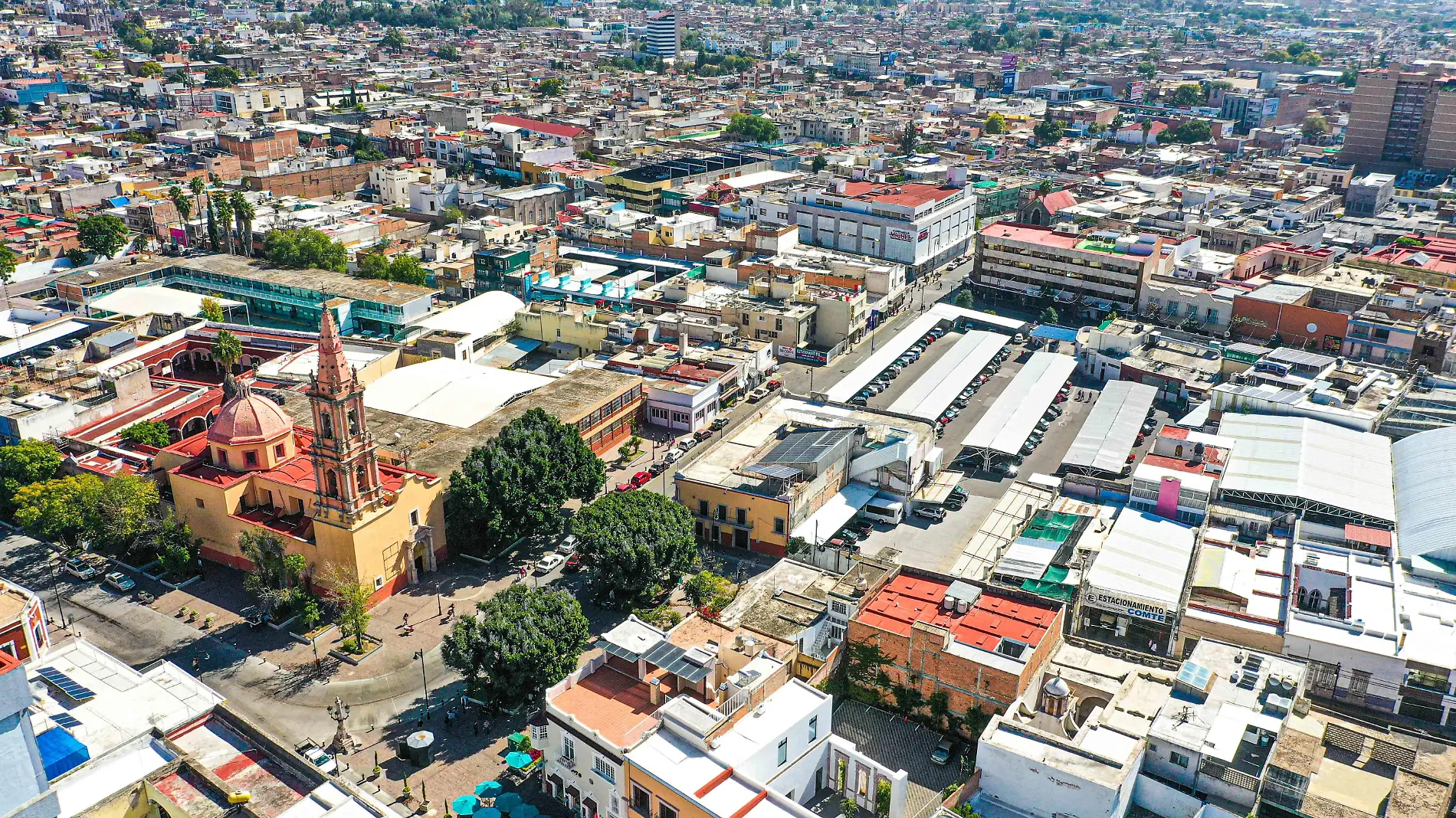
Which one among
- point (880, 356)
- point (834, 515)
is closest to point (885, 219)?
point (880, 356)

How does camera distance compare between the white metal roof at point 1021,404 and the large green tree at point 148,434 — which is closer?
the large green tree at point 148,434

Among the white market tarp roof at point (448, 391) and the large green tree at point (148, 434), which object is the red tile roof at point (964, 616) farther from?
the large green tree at point (148, 434)

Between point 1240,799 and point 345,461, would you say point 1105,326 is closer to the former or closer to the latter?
point 1240,799

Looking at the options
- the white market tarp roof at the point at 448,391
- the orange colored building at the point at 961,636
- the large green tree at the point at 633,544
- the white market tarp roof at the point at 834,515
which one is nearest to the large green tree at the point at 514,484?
the large green tree at the point at 633,544

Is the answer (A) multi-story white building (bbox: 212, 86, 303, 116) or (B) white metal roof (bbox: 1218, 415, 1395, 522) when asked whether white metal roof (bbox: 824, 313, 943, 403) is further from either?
(A) multi-story white building (bbox: 212, 86, 303, 116)

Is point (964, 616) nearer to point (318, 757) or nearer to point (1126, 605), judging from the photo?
point (1126, 605)

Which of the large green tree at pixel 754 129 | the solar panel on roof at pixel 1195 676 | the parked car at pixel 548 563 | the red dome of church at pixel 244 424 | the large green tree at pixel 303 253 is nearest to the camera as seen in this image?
the solar panel on roof at pixel 1195 676

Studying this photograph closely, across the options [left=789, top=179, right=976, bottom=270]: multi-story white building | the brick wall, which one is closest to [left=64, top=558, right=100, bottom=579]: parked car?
[left=789, top=179, right=976, bottom=270]: multi-story white building

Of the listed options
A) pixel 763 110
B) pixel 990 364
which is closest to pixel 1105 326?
pixel 990 364
